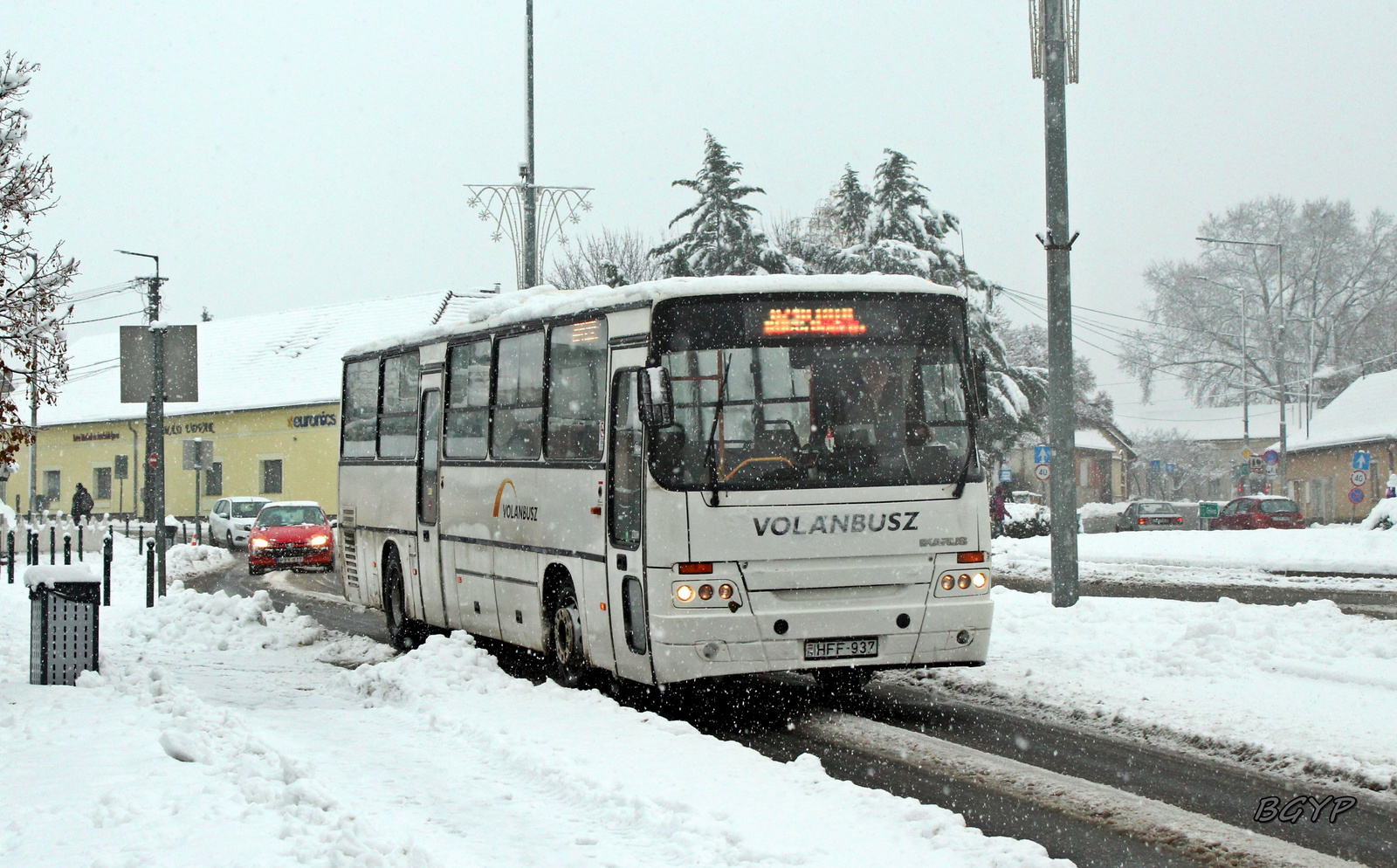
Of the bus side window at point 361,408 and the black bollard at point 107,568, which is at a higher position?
the bus side window at point 361,408

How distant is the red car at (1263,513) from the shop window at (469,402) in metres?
35.2

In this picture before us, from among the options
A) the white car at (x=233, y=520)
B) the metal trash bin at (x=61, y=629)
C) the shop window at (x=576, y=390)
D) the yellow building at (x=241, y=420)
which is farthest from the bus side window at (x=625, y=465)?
the yellow building at (x=241, y=420)

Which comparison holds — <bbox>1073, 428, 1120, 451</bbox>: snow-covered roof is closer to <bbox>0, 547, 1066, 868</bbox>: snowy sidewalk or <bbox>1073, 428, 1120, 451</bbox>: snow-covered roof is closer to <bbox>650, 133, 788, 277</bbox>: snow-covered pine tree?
<bbox>650, 133, 788, 277</bbox>: snow-covered pine tree

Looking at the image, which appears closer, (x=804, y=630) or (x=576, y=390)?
(x=804, y=630)

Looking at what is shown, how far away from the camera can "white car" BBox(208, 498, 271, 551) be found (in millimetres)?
42384

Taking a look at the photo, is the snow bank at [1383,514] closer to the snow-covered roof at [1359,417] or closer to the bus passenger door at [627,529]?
the snow-covered roof at [1359,417]

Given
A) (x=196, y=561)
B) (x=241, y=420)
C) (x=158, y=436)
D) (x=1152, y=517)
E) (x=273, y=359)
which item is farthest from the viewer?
(x=273, y=359)

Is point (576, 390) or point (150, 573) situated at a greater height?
point (576, 390)

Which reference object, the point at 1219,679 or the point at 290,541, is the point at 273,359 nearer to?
the point at 290,541

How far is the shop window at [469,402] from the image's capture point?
531 inches

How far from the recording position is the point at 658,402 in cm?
973

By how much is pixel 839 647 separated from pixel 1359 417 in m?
55.0

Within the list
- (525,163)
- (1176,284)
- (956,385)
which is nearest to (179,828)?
(956,385)

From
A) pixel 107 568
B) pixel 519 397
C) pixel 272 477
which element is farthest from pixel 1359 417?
pixel 519 397
